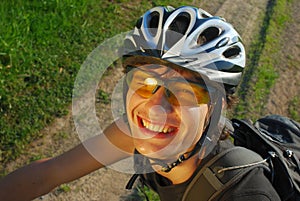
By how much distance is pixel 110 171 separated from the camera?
4.05 metres

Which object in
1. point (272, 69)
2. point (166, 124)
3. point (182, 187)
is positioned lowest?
Answer: point (272, 69)

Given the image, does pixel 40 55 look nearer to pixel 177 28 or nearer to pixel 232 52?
pixel 177 28

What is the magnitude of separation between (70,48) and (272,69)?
2527mm

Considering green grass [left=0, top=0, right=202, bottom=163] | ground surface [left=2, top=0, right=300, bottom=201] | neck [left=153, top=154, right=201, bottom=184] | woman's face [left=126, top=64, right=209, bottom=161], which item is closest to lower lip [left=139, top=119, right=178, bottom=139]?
woman's face [left=126, top=64, right=209, bottom=161]

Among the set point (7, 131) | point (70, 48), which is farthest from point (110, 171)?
point (70, 48)

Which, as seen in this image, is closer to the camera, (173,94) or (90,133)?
(173,94)

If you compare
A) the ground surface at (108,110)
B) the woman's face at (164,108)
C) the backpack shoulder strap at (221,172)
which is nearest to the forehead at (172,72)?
the woman's face at (164,108)

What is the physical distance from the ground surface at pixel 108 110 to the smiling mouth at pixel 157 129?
183 cm

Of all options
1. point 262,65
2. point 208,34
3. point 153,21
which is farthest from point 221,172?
point 262,65

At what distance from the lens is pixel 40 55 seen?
4844 millimetres

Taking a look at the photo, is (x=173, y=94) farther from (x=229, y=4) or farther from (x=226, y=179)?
(x=229, y=4)

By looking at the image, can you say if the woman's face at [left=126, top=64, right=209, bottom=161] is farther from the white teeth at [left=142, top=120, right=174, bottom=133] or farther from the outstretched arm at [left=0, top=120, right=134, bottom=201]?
the outstretched arm at [left=0, top=120, right=134, bottom=201]

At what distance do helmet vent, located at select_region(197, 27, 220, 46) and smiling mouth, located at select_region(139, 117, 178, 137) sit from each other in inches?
16.6

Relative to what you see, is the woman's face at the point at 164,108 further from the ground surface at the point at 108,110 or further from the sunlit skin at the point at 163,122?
the ground surface at the point at 108,110
